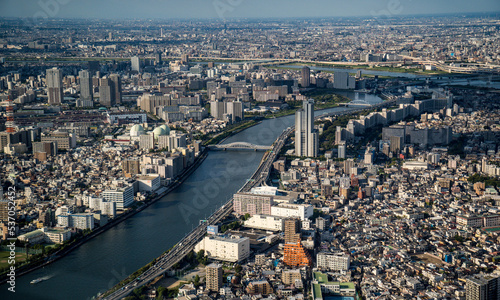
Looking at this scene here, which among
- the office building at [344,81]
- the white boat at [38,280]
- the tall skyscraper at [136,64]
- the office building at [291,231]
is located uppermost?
the tall skyscraper at [136,64]

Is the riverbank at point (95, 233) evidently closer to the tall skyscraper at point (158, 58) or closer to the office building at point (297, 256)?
the office building at point (297, 256)

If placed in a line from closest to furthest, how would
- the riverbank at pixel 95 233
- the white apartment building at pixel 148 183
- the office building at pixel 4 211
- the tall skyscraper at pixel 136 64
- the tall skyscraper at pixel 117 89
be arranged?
1. the riverbank at pixel 95 233
2. the office building at pixel 4 211
3. the white apartment building at pixel 148 183
4. the tall skyscraper at pixel 117 89
5. the tall skyscraper at pixel 136 64

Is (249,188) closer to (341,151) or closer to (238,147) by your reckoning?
(341,151)

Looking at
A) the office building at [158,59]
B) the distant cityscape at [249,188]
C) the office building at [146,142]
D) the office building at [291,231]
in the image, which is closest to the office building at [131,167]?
the distant cityscape at [249,188]

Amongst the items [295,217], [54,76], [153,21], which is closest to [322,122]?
[295,217]

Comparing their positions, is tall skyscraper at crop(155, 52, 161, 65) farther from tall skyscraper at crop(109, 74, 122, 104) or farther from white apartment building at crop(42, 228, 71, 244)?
white apartment building at crop(42, 228, 71, 244)

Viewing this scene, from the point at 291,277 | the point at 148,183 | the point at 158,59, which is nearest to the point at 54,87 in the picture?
the point at 148,183

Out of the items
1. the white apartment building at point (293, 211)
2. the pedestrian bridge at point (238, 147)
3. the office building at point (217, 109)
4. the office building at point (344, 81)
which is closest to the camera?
the white apartment building at point (293, 211)
